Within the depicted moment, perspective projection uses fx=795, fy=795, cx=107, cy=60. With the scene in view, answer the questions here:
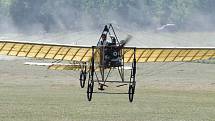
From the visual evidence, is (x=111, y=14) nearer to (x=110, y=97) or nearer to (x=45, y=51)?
(x=110, y=97)

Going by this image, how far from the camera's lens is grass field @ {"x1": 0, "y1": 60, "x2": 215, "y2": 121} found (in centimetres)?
2988

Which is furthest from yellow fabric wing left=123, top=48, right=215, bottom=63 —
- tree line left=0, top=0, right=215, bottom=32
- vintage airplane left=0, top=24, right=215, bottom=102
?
tree line left=0, top=0, right=215, bottom=32

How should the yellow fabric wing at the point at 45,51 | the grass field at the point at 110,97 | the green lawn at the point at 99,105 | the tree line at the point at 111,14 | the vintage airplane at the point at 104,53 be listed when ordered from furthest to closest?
the tree line at the point at 111,14, the grass field at the point at 110,97, the green lawn at the point at 99,105, the yellow fabric wing at the point at 45,51, the vintage airplane at the point at 104,53

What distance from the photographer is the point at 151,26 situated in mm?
66250

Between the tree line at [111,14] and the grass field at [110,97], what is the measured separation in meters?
4.45

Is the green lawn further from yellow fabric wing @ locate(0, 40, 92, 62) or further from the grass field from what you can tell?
yellow fabric wing @ locate(0, 40, 92, 62)

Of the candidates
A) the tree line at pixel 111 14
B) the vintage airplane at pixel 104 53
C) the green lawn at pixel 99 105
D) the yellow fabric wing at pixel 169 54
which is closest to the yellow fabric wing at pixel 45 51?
the vintage airplane at pixel 104 53

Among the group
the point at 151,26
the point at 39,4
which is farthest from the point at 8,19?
the point at 151,26

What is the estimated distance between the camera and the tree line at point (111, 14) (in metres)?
66.6

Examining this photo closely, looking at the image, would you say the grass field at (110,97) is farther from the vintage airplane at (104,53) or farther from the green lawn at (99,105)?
the vintage airplane at (104,53)

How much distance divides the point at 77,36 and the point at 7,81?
52.1ft

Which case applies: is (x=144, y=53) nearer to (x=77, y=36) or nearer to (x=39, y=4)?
(x=77, y=36)

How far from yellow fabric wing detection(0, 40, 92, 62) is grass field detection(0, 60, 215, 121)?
2.20 meters

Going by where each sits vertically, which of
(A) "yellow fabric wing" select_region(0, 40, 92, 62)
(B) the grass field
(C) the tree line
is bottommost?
(C) the tree line
